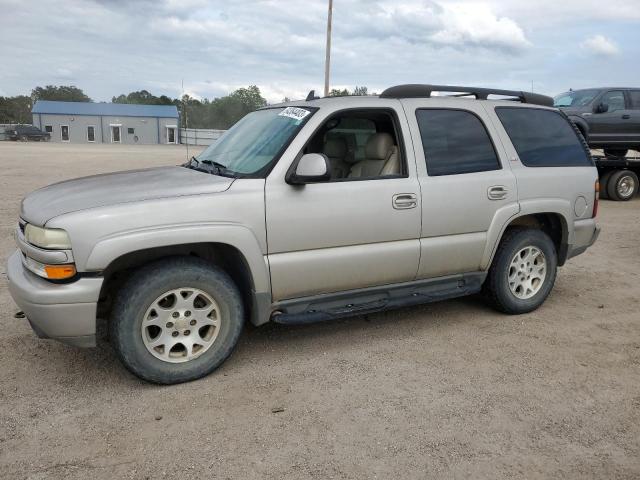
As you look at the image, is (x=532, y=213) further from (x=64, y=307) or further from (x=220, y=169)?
(x=64, y=307)

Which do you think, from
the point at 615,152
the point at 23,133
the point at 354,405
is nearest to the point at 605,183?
the point at 615,152

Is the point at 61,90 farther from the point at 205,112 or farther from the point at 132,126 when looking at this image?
the point at 132,126

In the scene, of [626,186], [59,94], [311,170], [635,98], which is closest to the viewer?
[311,170]

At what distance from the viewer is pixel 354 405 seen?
11.0ft

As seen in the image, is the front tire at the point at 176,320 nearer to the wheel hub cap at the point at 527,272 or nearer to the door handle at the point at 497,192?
the door handle at the point at 497,192

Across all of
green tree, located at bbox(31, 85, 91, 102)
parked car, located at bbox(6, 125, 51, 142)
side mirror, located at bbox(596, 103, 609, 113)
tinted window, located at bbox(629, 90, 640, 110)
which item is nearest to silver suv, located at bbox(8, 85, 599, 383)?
side mirror, located at bbox(596, 103, 609, 113)

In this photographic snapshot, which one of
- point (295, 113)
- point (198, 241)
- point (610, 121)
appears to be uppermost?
point (610, 121)

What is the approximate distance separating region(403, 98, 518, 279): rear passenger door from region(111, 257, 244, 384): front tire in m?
1.59

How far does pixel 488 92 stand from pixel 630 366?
2466mm

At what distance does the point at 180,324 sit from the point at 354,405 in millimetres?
1200

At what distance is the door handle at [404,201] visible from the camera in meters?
4.08

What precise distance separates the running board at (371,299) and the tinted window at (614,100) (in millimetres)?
10653

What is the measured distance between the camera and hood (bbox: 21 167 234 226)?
132 inches

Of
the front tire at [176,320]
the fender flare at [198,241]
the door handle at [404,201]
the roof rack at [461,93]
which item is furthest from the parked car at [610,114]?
the front tire at [176,320]
